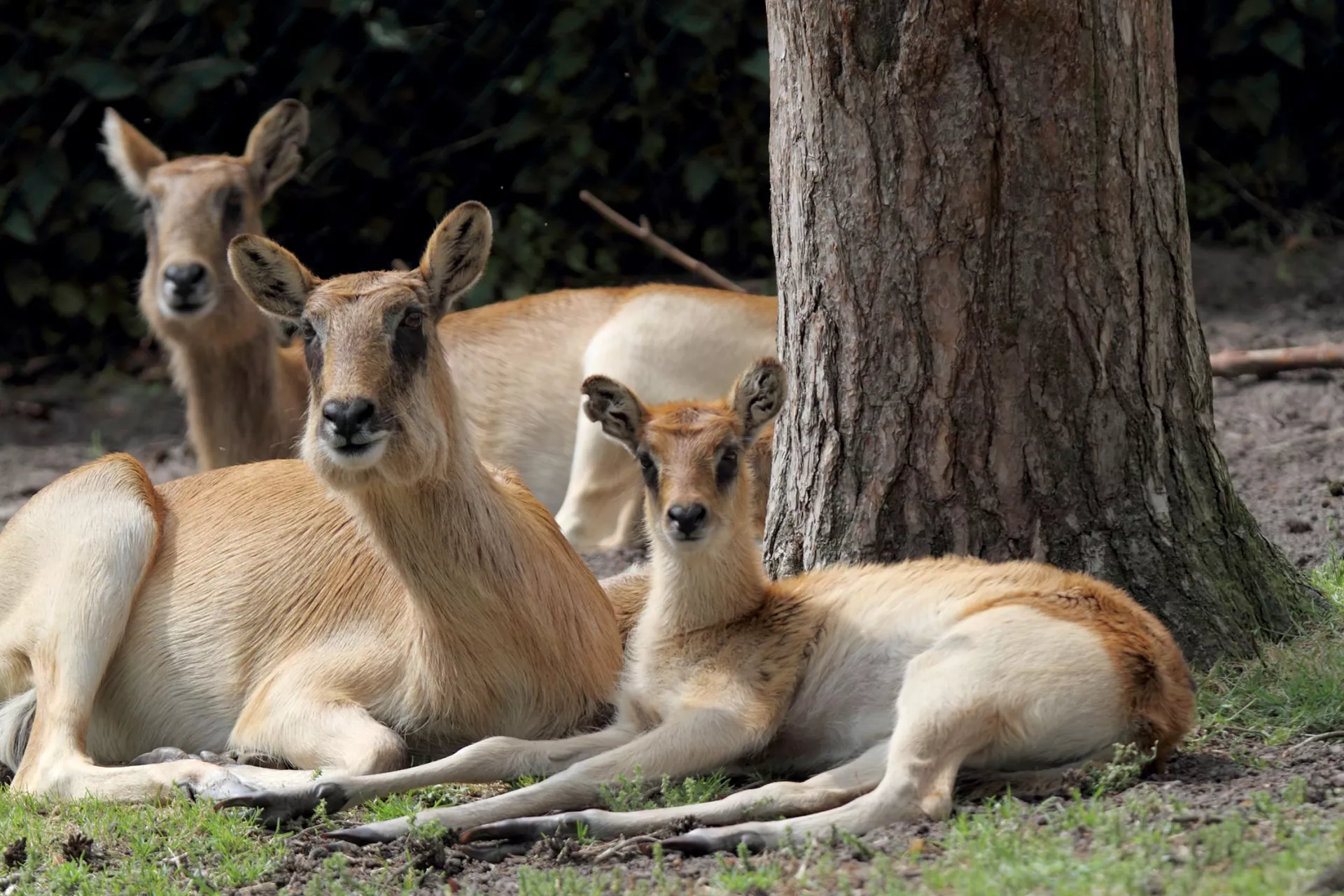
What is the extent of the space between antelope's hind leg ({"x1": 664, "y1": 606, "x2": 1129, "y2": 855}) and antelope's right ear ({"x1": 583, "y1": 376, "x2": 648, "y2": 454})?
1.27 metres

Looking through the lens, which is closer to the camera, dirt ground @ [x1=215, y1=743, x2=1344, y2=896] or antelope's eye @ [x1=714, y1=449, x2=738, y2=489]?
dirt ground @ [x1=215, y1=743, x2=1344, y2=896]

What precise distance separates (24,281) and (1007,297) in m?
7.54

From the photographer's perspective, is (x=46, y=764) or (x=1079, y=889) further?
(x=46, y=764)

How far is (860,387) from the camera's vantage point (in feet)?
17.1

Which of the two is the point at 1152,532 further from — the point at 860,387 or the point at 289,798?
the point at 289,798

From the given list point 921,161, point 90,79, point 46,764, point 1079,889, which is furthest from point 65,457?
point 1079,889

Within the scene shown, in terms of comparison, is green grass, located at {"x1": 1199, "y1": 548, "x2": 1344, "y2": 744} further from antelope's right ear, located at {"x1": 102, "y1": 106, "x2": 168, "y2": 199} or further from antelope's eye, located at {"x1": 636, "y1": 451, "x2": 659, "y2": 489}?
antelope's right ear, located at {"x1": 102, "y1": 106, "x2": 168, "y2": 199}

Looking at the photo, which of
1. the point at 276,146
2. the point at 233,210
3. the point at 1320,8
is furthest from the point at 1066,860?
the point at 1320,8

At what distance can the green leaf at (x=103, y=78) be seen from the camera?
33.1 ft

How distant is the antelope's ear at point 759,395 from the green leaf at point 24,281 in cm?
685

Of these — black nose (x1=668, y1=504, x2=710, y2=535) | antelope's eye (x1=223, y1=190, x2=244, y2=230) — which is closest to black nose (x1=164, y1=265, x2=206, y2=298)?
antelope's eye (x1=223, y1=190, x2=244, y2=230)

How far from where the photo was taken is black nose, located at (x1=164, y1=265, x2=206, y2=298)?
7961 millimetres

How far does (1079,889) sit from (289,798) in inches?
86.4

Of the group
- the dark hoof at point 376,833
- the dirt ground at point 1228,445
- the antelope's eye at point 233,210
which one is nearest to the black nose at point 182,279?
the antelope's eye at point 233,210
